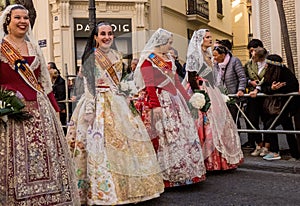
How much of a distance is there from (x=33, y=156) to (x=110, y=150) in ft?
3.27

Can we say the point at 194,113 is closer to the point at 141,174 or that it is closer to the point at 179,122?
the point at 179,122

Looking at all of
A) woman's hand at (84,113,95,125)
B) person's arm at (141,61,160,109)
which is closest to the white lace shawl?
woman's hand at (84,113,95,125)

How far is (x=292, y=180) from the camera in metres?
6.46

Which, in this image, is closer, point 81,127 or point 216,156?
point 81,127

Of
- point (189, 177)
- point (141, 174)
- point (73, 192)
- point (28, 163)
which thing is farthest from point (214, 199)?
point (28, 163)

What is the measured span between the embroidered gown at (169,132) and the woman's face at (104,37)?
626mm

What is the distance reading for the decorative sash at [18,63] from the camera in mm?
4289

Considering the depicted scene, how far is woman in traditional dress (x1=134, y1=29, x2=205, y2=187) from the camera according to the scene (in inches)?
229

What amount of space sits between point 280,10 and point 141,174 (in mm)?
6169

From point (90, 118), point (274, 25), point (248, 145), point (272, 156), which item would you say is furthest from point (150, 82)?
Answer: point (274, 25)

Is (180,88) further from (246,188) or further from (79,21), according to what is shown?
(79,21)

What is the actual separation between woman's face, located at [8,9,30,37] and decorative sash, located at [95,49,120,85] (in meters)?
1.00

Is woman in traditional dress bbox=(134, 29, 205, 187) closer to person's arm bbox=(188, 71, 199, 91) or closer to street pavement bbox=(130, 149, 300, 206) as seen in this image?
street pavement bbox=(130, 149, 300, 206)

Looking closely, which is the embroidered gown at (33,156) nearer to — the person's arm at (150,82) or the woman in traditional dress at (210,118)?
A: the person's arm at (150,82)
